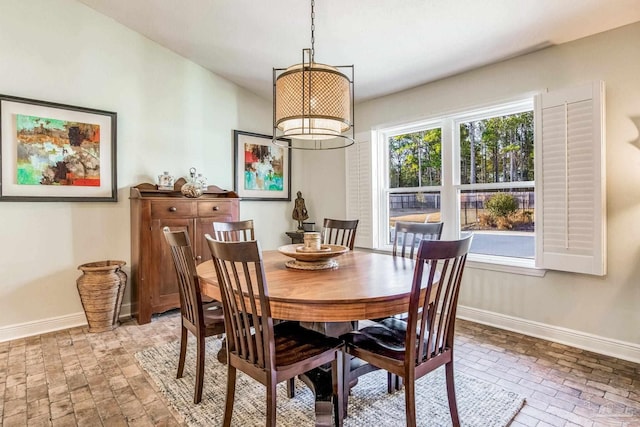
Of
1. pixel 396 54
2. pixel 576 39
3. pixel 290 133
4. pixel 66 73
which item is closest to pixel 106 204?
pixel 66 73

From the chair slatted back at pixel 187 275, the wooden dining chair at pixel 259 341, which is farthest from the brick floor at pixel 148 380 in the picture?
the wooden dining chair at pixel 259 341

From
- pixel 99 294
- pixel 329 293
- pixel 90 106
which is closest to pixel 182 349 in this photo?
pixel 329 293

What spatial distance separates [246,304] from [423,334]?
2.63ft

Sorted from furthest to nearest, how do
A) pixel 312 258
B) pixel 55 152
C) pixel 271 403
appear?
pixel 55 152, pixel 312 258, pixel 271 403

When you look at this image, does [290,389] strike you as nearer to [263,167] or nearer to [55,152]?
[55,152]

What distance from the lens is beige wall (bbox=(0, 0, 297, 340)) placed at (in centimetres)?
303

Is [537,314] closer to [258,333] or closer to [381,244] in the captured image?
[381,244]

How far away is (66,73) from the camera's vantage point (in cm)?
324

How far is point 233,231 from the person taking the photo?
9.49 ft

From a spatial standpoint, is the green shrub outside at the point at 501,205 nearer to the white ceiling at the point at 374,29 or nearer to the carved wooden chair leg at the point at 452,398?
the white ceiling at the point at 374,29

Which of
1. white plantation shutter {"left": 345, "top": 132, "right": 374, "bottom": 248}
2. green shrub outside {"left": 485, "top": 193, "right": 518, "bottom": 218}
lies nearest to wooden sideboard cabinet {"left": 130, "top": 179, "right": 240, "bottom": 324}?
white plantation shutter {"left": 345, "top": 132, "right": 374, "bottom": 248}

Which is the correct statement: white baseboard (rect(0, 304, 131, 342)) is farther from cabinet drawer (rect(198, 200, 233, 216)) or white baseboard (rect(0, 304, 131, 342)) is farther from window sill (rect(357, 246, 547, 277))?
window sill (rect(357, 246, 547, 277))

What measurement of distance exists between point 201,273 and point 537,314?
280 centimetres

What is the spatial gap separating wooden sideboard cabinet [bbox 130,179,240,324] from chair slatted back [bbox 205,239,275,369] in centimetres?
206
